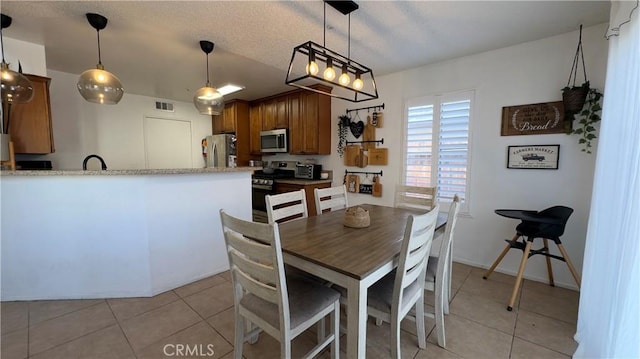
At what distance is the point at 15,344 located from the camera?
167 centimetres

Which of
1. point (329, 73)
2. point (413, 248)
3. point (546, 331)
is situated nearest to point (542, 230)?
point (546, 331)

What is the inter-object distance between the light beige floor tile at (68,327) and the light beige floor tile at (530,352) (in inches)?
110

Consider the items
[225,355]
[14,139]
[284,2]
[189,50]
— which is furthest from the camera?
[189,50]

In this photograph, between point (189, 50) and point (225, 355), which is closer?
point (225, 355)

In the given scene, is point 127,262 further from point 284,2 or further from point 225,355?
point 284,2

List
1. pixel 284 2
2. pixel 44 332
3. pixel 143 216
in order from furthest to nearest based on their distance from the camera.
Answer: pixel 143 216, pixel 284 2, pixel 44 332

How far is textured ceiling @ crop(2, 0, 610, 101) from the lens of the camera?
1.96 m

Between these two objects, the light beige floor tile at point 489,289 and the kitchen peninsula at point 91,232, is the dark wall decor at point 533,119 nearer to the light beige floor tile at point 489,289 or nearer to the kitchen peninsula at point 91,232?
the light beige floor tile at point 489,289

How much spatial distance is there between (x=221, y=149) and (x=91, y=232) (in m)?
3.01

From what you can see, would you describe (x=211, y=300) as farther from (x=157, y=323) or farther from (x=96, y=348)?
(x=96, y=348)

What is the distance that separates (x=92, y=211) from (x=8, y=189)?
583 millimetres

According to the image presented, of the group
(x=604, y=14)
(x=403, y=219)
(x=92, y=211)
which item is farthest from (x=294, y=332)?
(x=604, y=14)

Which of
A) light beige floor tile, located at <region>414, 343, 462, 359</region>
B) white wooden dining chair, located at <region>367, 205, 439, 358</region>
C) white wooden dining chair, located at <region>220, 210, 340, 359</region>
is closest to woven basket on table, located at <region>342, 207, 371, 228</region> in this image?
white wooden dining chair, located at <region>367, 205, 439, 358</region>

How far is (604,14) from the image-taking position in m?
2.05
